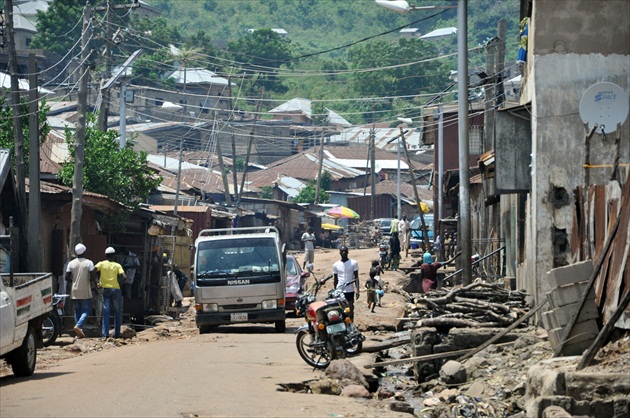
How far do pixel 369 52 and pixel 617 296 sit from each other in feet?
344

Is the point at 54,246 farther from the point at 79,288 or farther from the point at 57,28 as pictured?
the point at 57,28

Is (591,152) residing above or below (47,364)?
above

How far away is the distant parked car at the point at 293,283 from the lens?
26.5 meters

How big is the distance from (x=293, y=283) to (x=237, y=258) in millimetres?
5439

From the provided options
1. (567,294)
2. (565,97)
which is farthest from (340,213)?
(567,294)

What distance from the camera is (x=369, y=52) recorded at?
115312mm

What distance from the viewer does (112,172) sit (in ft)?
104

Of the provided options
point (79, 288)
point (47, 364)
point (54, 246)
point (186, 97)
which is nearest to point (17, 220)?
point (54, 246)

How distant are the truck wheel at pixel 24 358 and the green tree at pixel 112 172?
55.1 feet

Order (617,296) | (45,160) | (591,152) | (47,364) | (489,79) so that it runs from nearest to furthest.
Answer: (617,296)
(47,364)
(591,152)
(489,79)
(45,160)

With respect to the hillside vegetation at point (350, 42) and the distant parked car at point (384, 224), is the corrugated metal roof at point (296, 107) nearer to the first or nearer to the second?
the hillside vegetation at point (350, 42)

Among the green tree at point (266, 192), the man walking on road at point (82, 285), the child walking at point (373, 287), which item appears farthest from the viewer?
the green tree at point (266, 192)

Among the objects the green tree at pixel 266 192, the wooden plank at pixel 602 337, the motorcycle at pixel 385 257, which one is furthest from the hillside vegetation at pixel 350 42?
the wooden plank at pixel 602 337

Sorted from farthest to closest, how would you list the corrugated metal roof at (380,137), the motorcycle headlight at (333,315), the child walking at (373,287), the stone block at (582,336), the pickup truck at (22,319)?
the corrugated metal roof at (380,137) → the child walking at (373,287) → the motorcycle headlight at (333,315) → the pickup truck at (22,319) → the stone block at (582,336)
